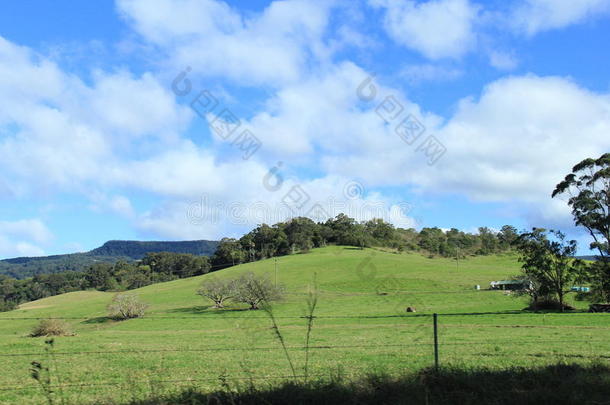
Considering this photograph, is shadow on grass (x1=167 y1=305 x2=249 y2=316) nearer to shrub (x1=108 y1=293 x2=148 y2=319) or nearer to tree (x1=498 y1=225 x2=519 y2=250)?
shrub (x1=108 y1=293 x2=148 y2=319)

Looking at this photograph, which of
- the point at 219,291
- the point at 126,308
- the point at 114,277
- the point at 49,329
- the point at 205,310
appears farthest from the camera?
the point at 114,277

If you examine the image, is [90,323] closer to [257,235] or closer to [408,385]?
[408,385]

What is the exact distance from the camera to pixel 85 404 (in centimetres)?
744

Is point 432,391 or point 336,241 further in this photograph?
Result: point 336,241

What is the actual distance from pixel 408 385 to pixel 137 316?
6719 centimetres

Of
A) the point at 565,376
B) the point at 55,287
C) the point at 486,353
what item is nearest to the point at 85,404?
the point at 565,376

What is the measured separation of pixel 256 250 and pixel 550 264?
391 feet

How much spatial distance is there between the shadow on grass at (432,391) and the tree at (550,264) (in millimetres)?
49555

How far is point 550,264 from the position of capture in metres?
52.8

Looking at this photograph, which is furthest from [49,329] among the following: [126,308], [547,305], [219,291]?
[547,305]

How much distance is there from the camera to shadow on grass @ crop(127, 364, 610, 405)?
697 cm

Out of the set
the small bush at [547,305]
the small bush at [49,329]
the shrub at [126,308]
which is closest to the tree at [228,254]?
the shrub at [126,308]

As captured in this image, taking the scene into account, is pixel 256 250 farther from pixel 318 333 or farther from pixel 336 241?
pixel 318 333

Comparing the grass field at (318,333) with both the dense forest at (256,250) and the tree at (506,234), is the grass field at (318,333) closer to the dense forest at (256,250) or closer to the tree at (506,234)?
the dense forest at (256,250)
